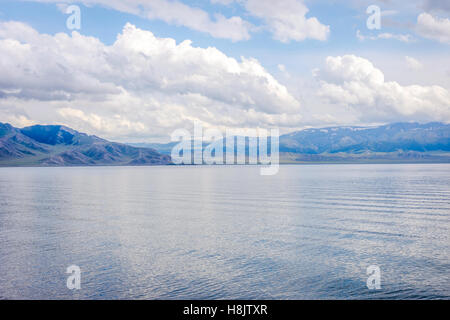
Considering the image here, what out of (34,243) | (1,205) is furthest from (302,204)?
(1,205)

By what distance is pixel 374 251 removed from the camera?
37000 mm

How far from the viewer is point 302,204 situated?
76625mm

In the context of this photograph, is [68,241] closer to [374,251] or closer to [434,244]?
[374,251]

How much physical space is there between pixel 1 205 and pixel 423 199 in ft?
303

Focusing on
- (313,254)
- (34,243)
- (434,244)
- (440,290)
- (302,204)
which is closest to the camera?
(440,290)

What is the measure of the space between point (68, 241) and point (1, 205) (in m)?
48.0

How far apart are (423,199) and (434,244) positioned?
154 feet

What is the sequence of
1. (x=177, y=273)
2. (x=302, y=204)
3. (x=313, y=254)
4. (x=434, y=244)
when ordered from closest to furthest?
(x=177, y=273) < (x=313, y=254) < (x=434, y=244) < (x=302, y=204)

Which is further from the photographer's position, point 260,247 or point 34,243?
point 34,243

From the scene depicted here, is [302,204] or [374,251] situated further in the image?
[302,204]
